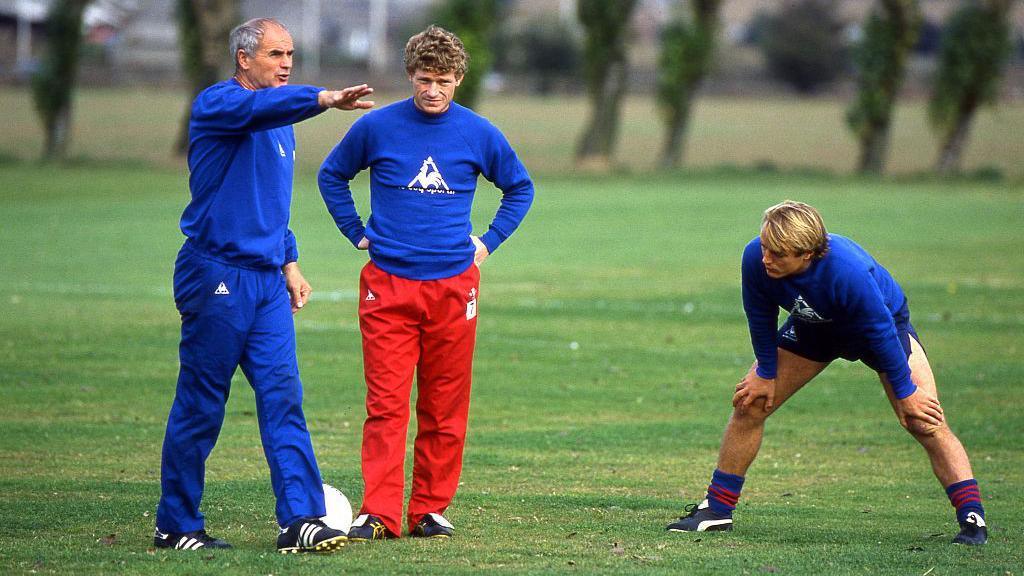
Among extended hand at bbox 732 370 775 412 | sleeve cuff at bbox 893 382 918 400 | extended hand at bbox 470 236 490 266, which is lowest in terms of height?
extended hand at bbox 732 370 775 412

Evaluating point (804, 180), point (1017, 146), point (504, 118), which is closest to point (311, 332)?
point (804, 180)

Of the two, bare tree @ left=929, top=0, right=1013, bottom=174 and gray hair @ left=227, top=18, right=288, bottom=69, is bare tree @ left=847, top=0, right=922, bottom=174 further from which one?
gray hair @ left=227, top=18, right=288, bottom=69

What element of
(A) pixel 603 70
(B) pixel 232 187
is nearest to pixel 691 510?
(B) pixel 232 187

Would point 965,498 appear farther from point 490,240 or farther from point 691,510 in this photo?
point 490,240

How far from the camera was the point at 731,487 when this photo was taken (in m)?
7.71

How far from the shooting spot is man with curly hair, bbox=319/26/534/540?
7160mm

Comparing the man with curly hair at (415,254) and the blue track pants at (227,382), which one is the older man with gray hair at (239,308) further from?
the man with curly hair at (415,254)

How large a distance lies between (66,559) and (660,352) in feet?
30.3

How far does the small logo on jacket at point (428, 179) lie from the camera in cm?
717

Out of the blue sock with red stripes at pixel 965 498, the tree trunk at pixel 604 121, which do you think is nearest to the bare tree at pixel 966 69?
the tree trunk at pixel 604 121

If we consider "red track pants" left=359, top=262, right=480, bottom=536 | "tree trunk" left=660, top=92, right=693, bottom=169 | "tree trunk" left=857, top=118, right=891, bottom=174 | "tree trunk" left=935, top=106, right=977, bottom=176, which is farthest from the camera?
"tree trunk" left=660, top=92, right=693, bottom=169

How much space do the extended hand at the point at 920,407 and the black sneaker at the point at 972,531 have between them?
0.51 metres

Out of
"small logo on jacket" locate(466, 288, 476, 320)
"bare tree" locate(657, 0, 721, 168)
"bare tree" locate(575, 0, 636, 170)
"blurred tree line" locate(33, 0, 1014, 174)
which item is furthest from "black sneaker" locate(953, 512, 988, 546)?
"bare tree" locate(657, 0, 721, 168)

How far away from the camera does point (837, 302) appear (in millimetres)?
7141
